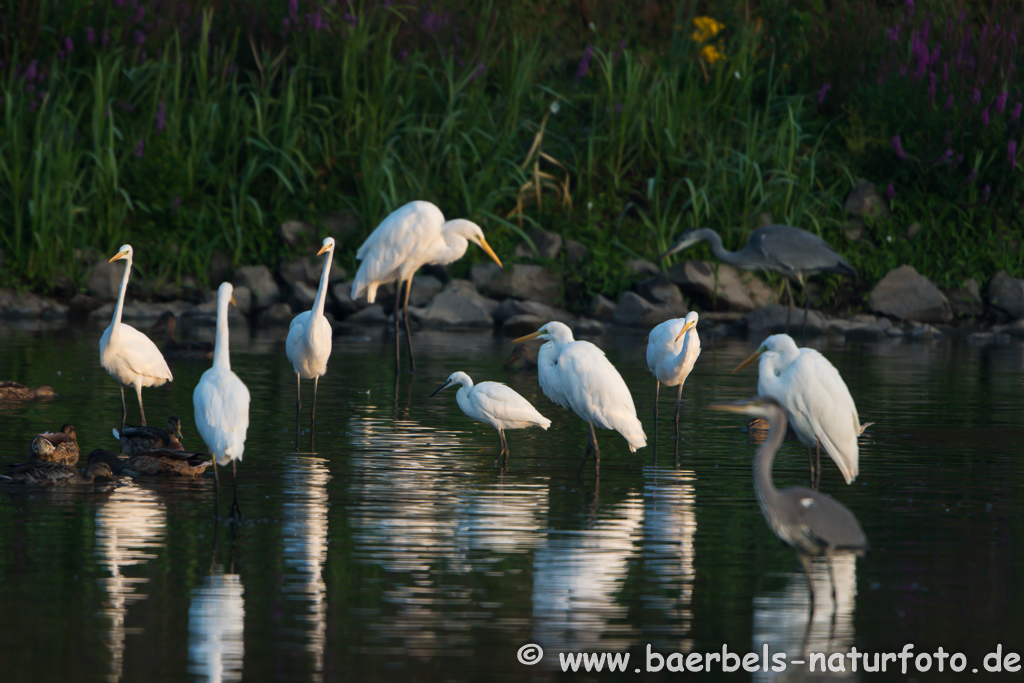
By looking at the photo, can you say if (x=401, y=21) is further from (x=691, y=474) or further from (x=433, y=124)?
(x=691, y=474)

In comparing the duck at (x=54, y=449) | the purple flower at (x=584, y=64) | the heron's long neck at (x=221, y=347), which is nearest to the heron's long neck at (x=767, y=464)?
the heron's long neck at (x=221, y=347)

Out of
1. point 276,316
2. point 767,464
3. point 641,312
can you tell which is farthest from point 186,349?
point 767,464

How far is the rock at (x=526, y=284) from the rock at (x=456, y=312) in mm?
410

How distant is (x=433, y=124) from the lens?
21.9 m

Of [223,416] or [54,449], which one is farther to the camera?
[54,449]

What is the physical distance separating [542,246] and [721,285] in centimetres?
287

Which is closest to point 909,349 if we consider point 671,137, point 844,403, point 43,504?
Result: point 671,137

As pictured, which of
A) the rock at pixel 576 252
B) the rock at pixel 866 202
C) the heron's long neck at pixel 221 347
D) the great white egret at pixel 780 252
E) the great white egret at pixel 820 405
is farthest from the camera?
the rock at pixel 866 202

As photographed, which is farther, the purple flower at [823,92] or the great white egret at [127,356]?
the purple flower at [823,92]

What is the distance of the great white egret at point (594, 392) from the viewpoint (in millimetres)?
8578

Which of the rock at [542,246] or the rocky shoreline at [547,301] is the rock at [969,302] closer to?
the rocky shoreline at [547,301]

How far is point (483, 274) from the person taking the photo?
67.2 feet

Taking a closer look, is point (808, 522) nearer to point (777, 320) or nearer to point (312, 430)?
point (312, 430)

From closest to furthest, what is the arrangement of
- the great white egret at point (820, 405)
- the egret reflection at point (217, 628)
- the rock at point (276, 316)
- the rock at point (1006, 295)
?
the egret reflection at point (217, 628) < the great white egret at point (820, 405) < the rock at point (276, 316) < the rock at point (1006, 295)
